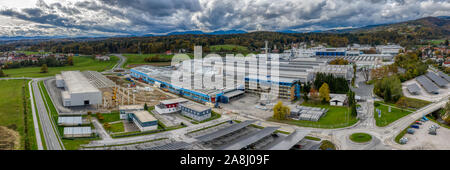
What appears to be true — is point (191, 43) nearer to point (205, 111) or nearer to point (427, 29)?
point (205, 111)

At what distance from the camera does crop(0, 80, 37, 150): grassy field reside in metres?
19.8

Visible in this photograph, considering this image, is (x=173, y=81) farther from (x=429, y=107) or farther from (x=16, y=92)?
(x=429, y=107)

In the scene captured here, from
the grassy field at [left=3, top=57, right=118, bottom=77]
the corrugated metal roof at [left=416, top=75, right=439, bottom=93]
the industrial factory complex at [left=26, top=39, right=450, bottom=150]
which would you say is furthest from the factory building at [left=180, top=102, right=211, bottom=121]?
the grassy field at [left=3, top=57, right=118, bottom=77]

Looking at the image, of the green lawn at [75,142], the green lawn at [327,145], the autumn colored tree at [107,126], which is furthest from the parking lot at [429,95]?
the green lawn at [75,142]

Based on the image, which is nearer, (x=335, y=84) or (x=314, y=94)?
(x=314, y=94)

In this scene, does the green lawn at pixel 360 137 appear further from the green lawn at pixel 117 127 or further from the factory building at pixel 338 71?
the factory building at pixel 338 71

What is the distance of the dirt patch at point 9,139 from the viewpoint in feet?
59.3

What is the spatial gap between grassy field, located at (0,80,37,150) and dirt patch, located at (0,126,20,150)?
25 centimetres

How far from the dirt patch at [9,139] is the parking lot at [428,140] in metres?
29.5

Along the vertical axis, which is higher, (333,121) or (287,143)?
(333,121)

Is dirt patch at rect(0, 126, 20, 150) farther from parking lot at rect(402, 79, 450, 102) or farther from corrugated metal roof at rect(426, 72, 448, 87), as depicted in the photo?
corrugated metal roof at rect(426, 72, 448, 87)

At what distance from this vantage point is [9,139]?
19.4m

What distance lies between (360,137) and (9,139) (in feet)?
91.9

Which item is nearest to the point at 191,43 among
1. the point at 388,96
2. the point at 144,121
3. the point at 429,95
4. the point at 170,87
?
the point at 170,87
